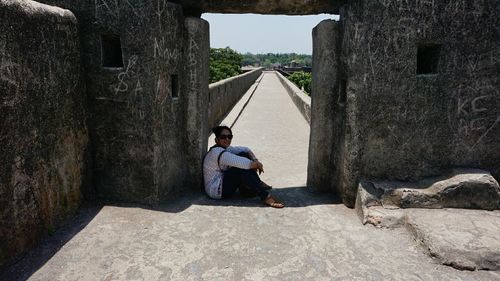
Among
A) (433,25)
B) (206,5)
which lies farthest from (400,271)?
(206,5)

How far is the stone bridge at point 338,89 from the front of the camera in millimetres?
4273

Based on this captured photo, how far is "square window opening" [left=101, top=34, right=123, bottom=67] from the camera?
443cm

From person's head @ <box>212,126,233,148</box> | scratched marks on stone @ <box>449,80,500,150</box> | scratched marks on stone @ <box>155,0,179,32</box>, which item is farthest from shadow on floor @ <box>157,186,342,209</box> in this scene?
scratched marks on stone @ <box>155,0,179,32</box>

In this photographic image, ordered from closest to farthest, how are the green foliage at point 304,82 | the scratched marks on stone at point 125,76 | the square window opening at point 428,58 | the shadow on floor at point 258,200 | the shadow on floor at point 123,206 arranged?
1. the shadow on floor at point 123,206
2. the scratched marks on stone at point 125,76
3. the square window opening at point 428,58
4. the shadow on floor at point 258,200
5. the green foliage at point 304,82

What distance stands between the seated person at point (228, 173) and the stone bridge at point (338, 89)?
1.71ft

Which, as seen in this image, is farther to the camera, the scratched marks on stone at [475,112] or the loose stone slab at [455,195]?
the scratched marks on stone at [475,112]

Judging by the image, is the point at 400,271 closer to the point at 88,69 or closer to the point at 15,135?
the point at 15,135

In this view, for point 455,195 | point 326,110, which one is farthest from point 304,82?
point 455,195

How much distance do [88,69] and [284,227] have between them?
2.98 metres

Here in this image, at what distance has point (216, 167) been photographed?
500cm

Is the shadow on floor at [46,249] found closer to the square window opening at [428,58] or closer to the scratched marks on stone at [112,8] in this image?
the scratched marks on stone at [112,8]

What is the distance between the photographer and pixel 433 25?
4.34 metres

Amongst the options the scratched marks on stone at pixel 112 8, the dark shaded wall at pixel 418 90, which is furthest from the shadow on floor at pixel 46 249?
the dark shaded wall at pixel 418 90

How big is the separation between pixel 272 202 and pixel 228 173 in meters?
0.70
